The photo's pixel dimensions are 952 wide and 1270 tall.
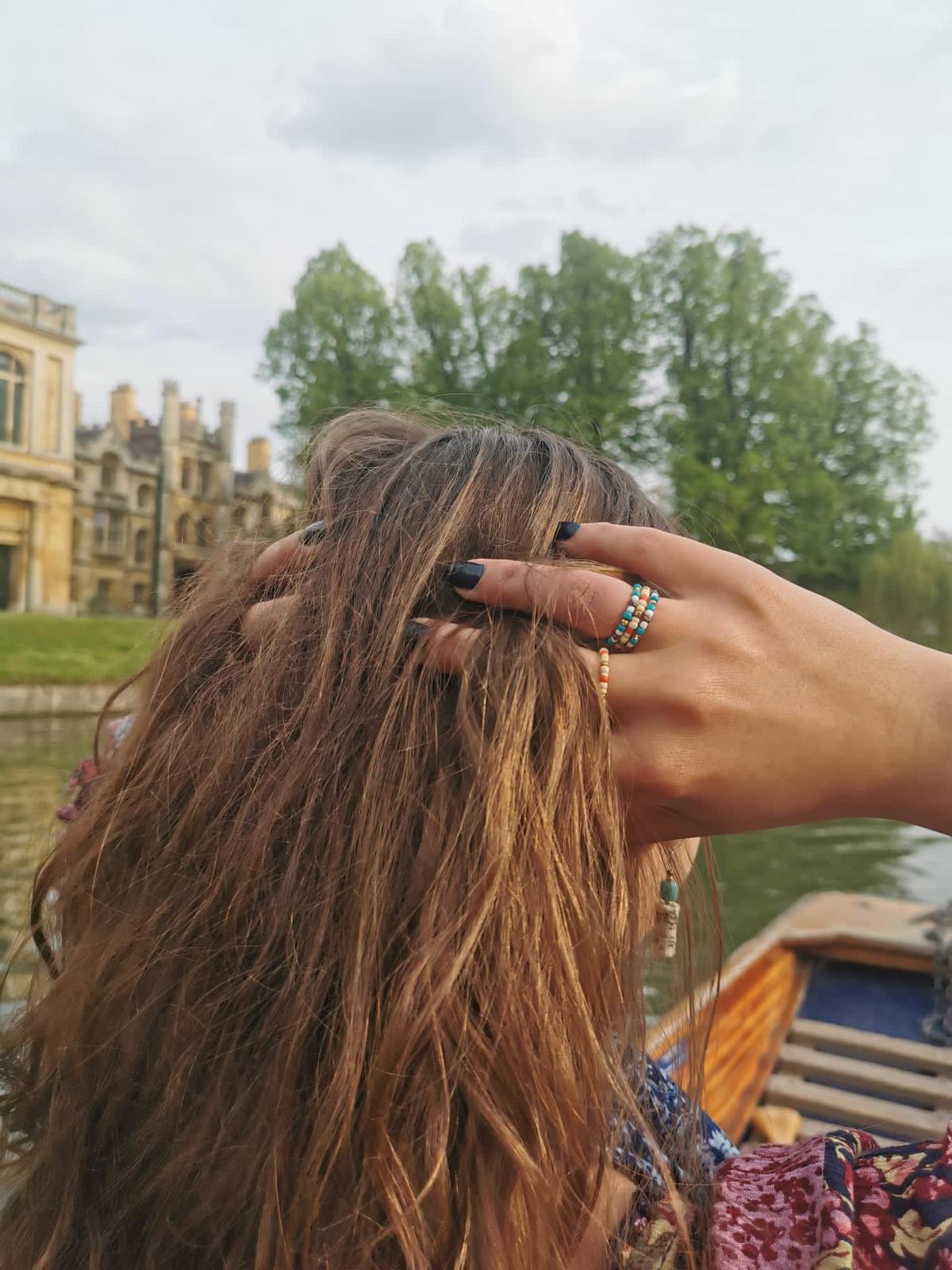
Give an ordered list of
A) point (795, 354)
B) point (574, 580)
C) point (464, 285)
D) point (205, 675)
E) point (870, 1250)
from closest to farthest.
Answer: point (870, 1250)
point (574, 580)
point (205, 675)
point (795, 354)
point (464, 285)

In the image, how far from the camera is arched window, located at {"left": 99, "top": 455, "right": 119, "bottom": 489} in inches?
1237

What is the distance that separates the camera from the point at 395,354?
2108 centimetres

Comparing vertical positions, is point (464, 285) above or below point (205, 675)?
above

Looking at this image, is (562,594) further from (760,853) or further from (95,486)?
(95,486)

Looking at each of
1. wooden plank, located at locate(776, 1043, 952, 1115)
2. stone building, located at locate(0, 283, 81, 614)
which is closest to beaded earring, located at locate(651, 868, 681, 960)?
wooden plank, located at locate(776, 1043, 952, 1115)

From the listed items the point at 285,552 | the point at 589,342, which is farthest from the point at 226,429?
the point at 285,552

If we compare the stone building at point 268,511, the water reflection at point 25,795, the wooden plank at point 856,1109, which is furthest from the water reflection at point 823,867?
the stone building at point 268,511

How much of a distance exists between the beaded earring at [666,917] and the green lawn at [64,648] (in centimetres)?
1090

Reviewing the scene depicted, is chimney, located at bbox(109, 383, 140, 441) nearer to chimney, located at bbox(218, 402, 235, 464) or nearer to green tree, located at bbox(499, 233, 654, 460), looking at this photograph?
chimney, located at bbox(218, 402, 235, 464)

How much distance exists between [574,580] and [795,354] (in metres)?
19.9

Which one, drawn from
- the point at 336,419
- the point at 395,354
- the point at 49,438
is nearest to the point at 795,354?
the point at 395,354

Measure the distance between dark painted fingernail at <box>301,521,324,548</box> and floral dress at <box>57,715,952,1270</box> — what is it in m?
0.60

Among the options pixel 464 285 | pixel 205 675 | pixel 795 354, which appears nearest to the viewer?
pixel 205 675

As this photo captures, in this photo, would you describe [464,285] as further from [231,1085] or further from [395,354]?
[231,1085]
